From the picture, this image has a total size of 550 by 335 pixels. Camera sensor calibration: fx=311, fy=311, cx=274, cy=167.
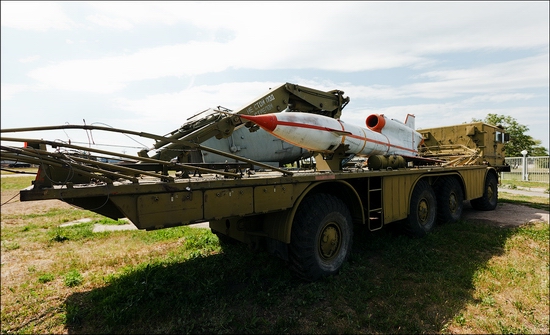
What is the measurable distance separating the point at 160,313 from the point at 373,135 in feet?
16.7

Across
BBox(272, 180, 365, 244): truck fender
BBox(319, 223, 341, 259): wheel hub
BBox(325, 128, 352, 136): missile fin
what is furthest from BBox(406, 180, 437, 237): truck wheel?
BBox(319, 223, 341, 259): wheel hub

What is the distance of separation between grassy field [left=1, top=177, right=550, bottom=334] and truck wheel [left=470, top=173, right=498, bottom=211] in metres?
3.50

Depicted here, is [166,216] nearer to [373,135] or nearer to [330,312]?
[330,312]

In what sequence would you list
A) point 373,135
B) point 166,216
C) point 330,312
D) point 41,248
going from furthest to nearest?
point 373,135 → point 41,248 → point 330,312 → point 166,216

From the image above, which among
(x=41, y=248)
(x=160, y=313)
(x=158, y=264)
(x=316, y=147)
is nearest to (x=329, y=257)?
(x=316, y=147)

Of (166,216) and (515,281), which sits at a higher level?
(166,216)

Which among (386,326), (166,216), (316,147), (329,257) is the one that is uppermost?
(316,147)

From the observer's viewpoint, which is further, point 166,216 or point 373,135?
point 373,135

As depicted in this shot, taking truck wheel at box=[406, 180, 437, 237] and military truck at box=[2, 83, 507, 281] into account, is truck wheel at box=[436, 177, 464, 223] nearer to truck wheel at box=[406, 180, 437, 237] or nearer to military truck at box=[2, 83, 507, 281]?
military truck at box=[2, 83, 507, 281]

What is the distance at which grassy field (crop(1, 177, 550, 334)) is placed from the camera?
321cm

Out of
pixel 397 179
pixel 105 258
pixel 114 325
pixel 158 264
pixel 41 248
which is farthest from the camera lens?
pixel 41 248

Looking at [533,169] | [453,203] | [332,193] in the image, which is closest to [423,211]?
[453,203]

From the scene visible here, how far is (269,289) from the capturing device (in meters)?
3.80

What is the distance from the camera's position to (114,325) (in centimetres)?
315
